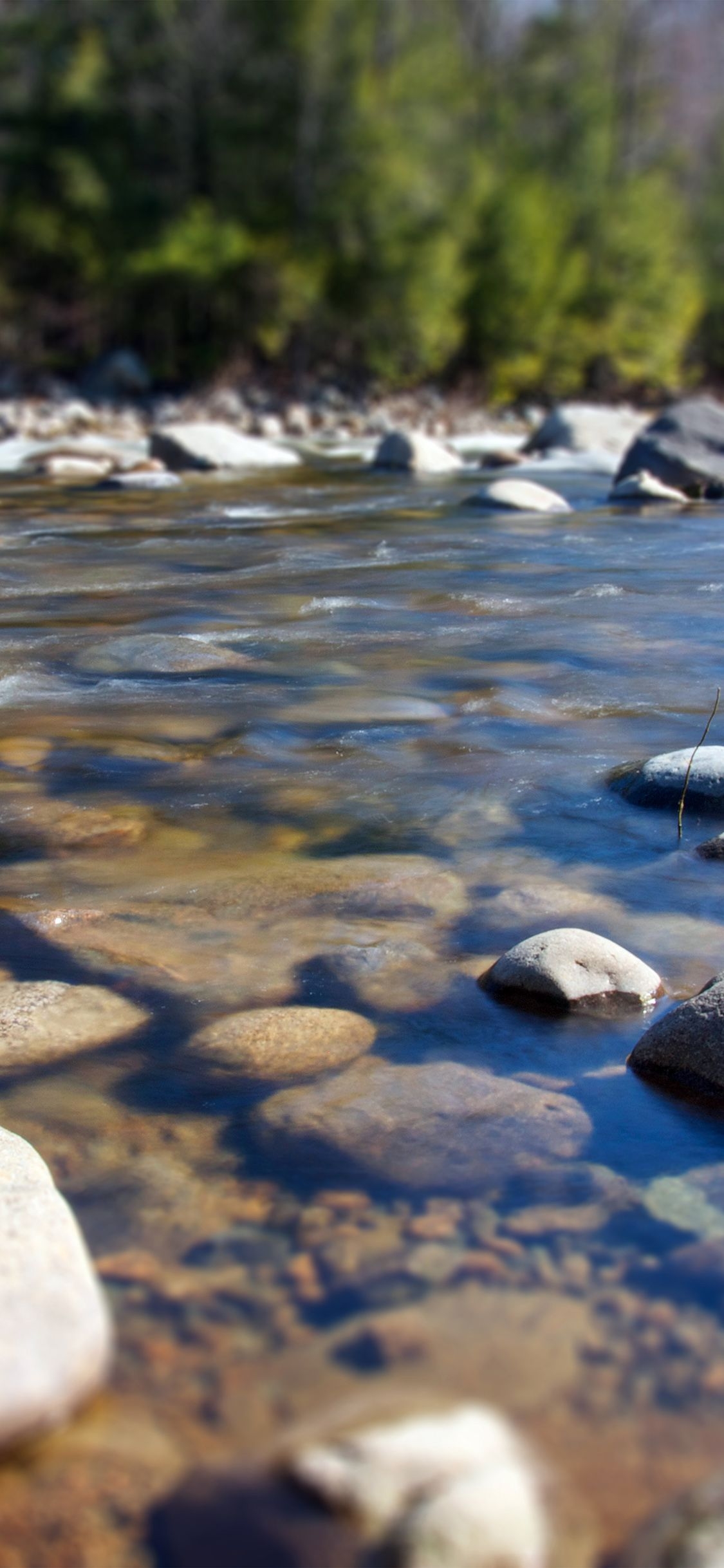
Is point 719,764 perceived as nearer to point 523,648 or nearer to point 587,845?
point 587,845

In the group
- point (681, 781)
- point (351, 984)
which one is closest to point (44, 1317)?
point (351, 984)

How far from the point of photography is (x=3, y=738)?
4172mm

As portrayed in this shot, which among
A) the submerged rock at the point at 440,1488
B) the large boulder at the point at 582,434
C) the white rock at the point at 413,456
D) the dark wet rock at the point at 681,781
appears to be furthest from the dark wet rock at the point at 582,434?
the submerged rock at the point at 440,1488

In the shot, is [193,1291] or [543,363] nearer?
[193,1291]

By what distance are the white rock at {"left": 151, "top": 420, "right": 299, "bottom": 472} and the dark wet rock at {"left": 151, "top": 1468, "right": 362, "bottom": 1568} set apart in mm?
13265

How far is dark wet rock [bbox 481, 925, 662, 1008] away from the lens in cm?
235

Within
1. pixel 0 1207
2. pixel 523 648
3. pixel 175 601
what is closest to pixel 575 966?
pixel 0 1207

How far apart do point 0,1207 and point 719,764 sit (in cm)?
229

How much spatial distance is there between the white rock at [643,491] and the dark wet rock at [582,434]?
13.4 ft

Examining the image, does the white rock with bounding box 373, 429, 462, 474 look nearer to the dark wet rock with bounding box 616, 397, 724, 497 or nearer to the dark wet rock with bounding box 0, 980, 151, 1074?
the dark wet rock with bounding box 616, 397, 724, 497

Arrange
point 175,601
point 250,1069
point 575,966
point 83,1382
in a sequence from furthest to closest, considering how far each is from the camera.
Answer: point 175,601 → point 575,966 → point 250,1069 → point 83,1382

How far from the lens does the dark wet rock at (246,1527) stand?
49.8 inches

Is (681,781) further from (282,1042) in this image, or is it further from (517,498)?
(517,498)

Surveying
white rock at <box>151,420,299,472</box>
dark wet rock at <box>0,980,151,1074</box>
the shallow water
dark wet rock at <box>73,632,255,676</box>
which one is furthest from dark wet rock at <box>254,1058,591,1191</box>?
white rock at <box>151,420,299,472</box>
